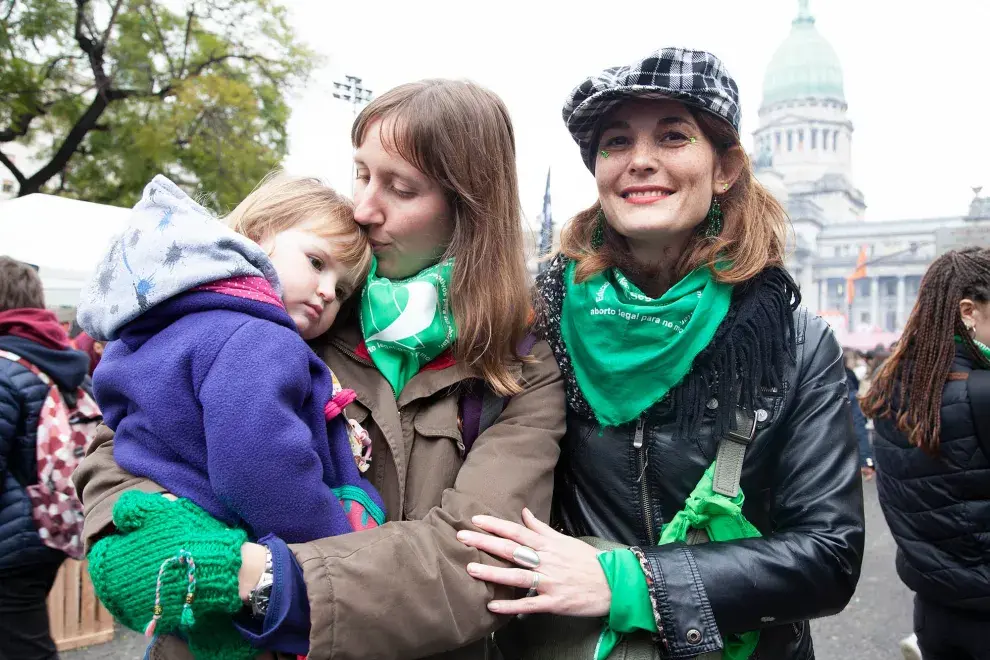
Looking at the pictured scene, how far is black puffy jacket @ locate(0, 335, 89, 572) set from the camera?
3.39m

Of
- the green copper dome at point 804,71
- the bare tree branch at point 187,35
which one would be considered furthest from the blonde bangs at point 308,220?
the green copper dome at point 804,71

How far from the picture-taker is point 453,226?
6.43 feet

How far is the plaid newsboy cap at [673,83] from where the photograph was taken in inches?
74.6

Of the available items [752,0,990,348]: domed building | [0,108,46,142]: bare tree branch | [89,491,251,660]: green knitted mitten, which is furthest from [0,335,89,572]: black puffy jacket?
[752,0,990,348]: domed building

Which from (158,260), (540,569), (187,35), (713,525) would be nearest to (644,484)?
(713,525)

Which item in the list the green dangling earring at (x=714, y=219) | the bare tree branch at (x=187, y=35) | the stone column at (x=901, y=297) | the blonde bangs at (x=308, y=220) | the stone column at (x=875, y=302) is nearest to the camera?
the blonde bangs at (x=308, y=220)

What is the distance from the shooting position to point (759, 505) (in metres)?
1.98

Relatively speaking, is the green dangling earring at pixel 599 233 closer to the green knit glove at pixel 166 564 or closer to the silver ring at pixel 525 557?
the silver ring at pixel 525 557

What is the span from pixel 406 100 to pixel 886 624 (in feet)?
17.6

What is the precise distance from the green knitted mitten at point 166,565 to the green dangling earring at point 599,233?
1261mm

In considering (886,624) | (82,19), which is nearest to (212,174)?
(82,19)

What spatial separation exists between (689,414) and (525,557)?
57 cm

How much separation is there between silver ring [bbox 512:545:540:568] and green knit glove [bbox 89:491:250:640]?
1.78 ft

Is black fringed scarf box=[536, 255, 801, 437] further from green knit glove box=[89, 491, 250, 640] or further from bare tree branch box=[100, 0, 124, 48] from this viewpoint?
bare tree branch box=[100, 0, 124, 48]
